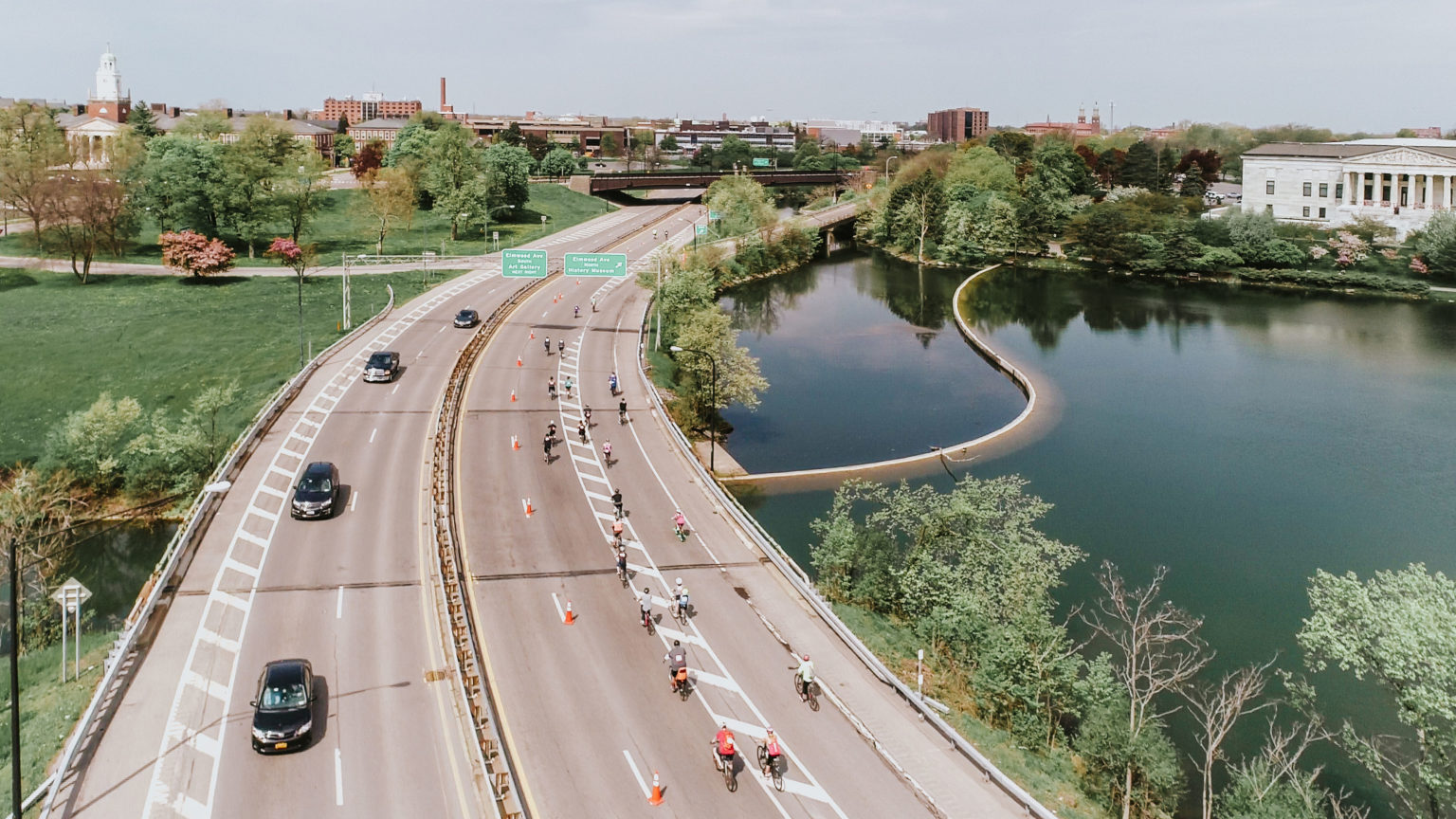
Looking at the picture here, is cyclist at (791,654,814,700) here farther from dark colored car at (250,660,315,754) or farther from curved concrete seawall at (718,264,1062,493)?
curved concrete seawall at (718,264,1062,493)

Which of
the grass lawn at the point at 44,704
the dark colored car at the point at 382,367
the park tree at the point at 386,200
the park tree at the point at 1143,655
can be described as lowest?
the park tree at the point at 1143,655

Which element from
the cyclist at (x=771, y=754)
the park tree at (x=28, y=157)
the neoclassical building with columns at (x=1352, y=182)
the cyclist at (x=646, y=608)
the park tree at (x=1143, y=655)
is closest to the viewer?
the cyclist at (x=771, y=754)

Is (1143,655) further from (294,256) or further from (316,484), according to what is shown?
(294,256)

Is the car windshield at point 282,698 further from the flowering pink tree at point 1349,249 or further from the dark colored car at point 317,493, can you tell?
the flowering pink tree at point 1349,249

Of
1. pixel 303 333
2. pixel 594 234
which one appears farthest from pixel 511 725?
pixel 594 234

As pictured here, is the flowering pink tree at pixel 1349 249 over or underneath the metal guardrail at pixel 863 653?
over

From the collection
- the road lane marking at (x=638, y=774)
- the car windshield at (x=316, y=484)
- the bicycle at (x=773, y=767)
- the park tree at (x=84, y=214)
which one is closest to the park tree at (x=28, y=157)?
the park tree at (x=84, y=214)

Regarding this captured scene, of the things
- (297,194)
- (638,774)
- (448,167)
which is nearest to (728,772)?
(638,774)

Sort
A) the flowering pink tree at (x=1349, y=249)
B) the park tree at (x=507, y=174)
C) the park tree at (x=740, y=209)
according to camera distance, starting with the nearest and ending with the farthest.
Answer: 1. the flowering pink tree at (x=1349, y=249)
2. the park tree at (x=740, y=209)
3. the park tree at (x=507, y=174)

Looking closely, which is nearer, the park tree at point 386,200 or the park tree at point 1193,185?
the park tree at point 386,200
